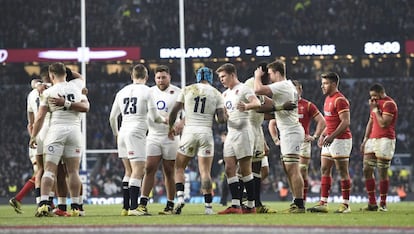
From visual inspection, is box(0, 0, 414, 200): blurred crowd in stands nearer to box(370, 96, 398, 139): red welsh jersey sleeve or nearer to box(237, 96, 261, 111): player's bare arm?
box(370, 96, 398, 139): red welsh jersey sleeve

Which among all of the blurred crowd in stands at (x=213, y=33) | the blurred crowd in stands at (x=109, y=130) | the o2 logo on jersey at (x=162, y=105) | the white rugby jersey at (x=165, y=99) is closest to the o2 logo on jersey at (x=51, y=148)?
the white rugby jersey at (x=165, y=99)

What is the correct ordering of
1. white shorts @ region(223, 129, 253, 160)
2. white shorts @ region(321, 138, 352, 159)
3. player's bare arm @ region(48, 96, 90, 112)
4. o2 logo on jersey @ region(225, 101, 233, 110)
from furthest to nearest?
white shorts @ region(321, 138, 352, 159), o2 logo on jersey @ region(225, 101, 233, 110), white shorts @ region(223, 129, 253, 160), player's bare arm @ region(48, 96, 90, 112)

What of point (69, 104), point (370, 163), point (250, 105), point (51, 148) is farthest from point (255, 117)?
point (51, 148)

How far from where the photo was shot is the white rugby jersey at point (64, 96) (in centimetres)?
1351

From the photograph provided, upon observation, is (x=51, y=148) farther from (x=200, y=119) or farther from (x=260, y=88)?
(x=260, y=88)

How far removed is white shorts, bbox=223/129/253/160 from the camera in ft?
46.1

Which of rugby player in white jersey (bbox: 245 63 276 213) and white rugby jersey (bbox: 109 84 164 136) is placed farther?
rugby player in white jersey (bbox: 245 63 276 213)

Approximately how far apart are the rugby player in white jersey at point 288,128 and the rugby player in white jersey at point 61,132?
2883 mm

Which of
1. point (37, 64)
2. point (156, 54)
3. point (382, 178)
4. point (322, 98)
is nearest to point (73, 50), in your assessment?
point (156, 54)

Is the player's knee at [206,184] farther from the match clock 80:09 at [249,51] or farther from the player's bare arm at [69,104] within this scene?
the match clock 80:09 at [249,51]

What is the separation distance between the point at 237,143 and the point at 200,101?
2.94 ft

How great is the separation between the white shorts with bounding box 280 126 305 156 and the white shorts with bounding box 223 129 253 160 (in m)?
0.52

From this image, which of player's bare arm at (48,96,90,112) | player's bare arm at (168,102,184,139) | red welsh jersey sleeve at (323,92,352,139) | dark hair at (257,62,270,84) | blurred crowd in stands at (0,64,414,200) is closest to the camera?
player's bare arm at (48,96,90,112)

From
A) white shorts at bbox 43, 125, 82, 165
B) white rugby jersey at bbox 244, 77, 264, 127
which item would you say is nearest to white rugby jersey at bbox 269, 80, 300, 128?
white rugby jersey at bbox 244, 77, 264, 127
